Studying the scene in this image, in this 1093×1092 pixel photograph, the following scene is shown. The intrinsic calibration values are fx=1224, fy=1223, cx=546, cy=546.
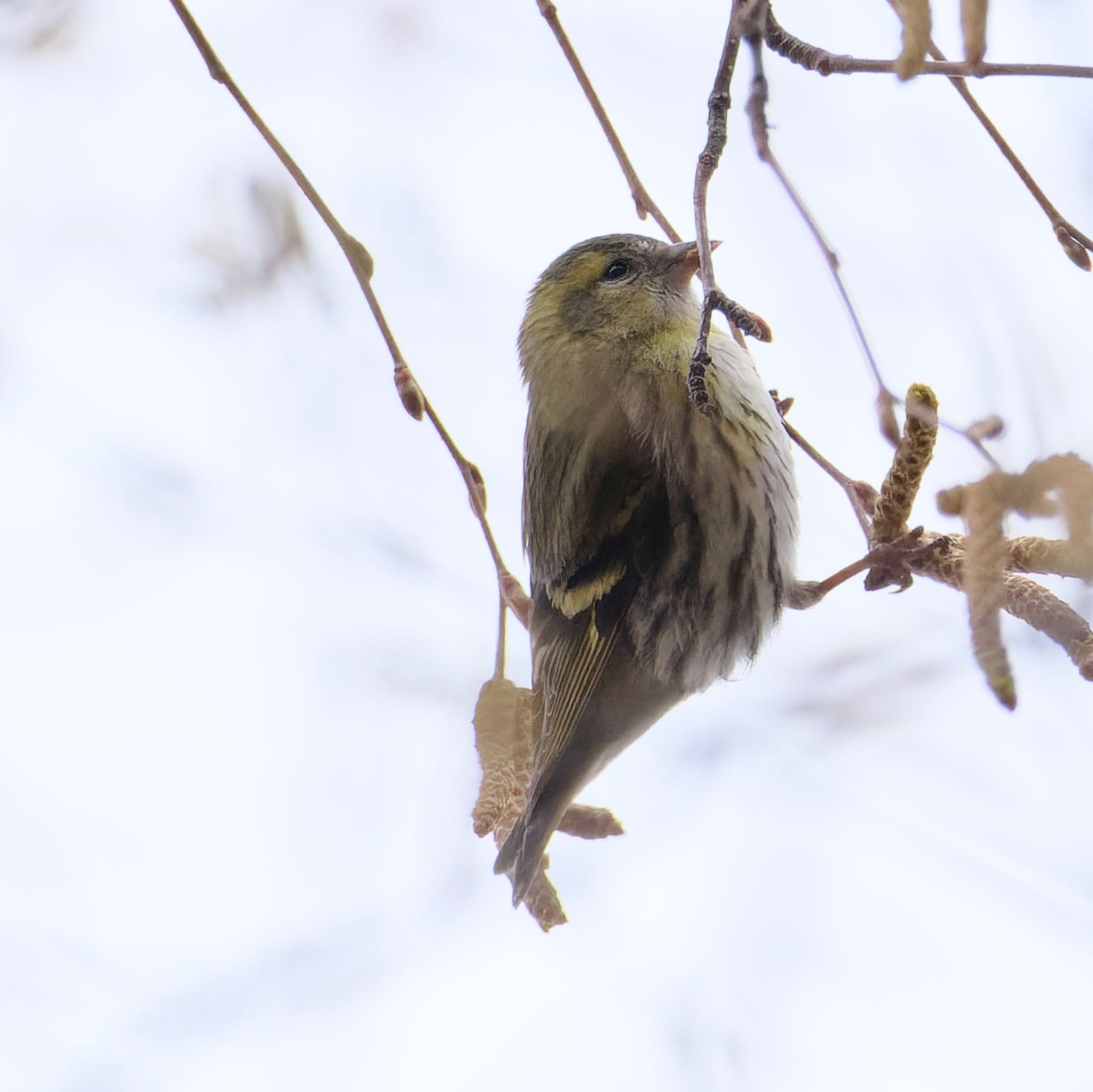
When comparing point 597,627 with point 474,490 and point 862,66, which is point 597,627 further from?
point 862,66

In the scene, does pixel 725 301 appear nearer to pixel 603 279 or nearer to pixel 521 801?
pixel 521 801

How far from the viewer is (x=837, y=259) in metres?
1.43

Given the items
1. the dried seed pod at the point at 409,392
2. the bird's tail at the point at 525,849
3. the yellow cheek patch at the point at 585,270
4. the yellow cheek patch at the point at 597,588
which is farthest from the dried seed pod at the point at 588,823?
the yellow cheek patch at the point at 585,270

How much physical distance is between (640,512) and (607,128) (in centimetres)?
100

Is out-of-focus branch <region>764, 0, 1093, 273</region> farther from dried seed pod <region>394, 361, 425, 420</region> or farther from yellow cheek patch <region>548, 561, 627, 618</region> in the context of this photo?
yellow cheek patch <region>548, 561, 627, 618</region>

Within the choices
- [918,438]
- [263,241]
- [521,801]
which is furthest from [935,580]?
[263,241]

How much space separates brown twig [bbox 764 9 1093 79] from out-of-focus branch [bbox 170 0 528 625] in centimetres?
52

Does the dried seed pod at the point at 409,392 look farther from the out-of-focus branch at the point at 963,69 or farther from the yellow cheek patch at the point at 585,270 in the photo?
the yellow cheek patch at the point at 585,270

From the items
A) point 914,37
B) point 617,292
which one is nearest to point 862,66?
point 914,37

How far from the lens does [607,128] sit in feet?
5.54

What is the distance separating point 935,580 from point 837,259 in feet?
1.86

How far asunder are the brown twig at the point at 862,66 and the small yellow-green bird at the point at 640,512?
109 cm

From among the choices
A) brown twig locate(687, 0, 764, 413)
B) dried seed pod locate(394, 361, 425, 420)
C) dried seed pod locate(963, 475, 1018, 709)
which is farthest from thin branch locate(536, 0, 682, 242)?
dried seed pod locate(963, 475, 1018, 709)

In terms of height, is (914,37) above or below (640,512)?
below
